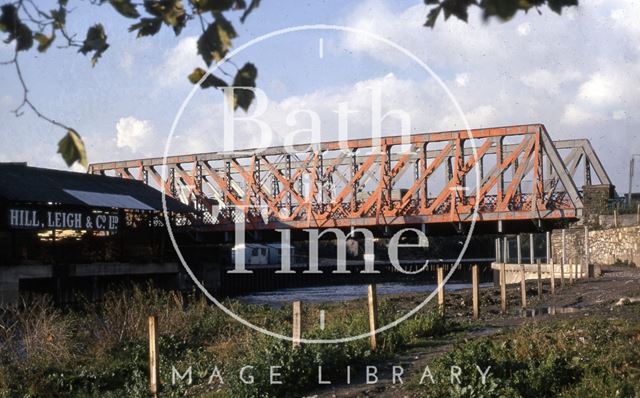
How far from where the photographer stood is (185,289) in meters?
50.8

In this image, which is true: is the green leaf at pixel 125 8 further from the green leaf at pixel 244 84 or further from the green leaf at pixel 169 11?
the green leaf at pixel 244 84

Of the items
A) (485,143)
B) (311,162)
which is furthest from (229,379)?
(311,162)

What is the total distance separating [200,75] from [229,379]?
27.7ft

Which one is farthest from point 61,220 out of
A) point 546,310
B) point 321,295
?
point 546,310

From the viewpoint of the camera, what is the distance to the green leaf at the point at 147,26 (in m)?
5.15

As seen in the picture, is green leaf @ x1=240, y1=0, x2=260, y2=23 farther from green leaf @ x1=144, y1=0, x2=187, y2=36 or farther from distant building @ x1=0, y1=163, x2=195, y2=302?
Answer: distant building @ x1=0, y1=163, x2=195, y2=302

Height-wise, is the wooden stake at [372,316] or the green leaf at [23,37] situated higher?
the green leaf at [23,37]

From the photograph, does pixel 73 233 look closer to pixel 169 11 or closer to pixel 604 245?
pixel 604 245

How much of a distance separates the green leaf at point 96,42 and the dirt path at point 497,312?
8.09 meters

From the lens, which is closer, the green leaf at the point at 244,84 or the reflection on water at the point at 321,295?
the green leaf at the point at 244,84

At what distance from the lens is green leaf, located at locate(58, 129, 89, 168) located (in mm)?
4688

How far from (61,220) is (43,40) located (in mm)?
38519

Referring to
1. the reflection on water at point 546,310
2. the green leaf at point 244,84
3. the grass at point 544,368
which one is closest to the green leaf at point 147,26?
the green leaf at point 244,84

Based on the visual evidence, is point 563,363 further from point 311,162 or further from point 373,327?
point 311,162
